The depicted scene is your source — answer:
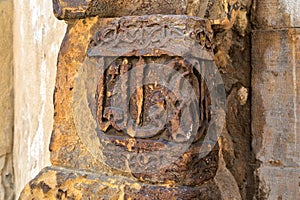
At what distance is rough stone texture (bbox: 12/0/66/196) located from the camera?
1.75 meters

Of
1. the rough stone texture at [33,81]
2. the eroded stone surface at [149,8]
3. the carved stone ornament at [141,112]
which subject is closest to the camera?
the carved stone ornament at [141,112]

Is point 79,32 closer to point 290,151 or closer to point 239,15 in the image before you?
point 239,15

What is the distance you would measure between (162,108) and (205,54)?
16 cm

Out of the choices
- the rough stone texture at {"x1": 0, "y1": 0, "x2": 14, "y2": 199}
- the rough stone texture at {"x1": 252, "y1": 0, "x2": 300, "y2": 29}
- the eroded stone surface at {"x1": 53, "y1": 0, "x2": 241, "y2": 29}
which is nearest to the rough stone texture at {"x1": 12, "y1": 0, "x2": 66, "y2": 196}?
the rough stone texture at {"x1": 0, "y1": 0, "x2": 14, "y2": 199}

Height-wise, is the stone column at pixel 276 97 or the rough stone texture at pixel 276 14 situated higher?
the rough stone texture at pixel 276 14

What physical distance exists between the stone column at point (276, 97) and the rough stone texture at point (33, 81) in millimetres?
575

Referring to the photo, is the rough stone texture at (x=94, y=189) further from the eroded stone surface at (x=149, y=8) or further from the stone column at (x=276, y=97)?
the eroded stone surface at (x=149, y=8)

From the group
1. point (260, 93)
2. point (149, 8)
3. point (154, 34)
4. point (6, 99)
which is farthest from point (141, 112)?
point (6, 99)

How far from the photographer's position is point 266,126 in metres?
1.52

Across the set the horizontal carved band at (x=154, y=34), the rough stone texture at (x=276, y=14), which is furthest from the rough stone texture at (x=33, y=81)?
the rough stone texture at (x=276, y=14)

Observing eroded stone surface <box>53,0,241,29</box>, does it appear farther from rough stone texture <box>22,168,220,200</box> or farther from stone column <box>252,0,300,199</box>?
rough stone texture <box>22,168,220,200</box>

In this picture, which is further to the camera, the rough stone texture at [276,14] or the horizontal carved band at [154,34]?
the rough stone texture at [276,14]

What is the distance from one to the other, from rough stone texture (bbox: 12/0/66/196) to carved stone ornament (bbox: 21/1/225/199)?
1.04 feet

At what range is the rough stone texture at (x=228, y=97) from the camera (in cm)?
142
